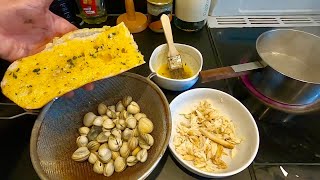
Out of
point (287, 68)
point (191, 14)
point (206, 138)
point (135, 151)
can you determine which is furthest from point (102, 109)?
point (287, 68)

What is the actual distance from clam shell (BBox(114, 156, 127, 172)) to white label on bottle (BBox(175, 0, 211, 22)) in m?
0.46

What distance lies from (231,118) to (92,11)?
505 mm

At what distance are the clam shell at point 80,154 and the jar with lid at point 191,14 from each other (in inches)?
18.6

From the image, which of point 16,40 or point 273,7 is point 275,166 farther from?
point 16,40

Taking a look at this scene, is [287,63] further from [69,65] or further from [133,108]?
[69,65]

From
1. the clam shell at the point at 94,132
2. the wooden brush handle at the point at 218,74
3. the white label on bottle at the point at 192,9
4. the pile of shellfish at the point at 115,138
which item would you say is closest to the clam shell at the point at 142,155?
the pile of shellfish at the point at 115,138

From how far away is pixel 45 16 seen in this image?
0.61 metres

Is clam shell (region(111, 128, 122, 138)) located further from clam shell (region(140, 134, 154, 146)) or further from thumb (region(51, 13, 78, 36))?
thumb (region(51, 13, 78, 36))

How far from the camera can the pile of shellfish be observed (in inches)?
19.2

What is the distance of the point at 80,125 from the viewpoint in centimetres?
57

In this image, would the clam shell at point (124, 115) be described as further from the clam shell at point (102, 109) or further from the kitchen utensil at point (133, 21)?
the kitchen utensil at point (133, 21)

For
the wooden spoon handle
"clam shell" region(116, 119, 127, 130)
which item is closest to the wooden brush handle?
the wooden spoon handle

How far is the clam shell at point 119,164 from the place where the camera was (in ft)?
1.58

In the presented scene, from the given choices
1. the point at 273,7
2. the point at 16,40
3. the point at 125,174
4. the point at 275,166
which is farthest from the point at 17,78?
the point at 273,7
